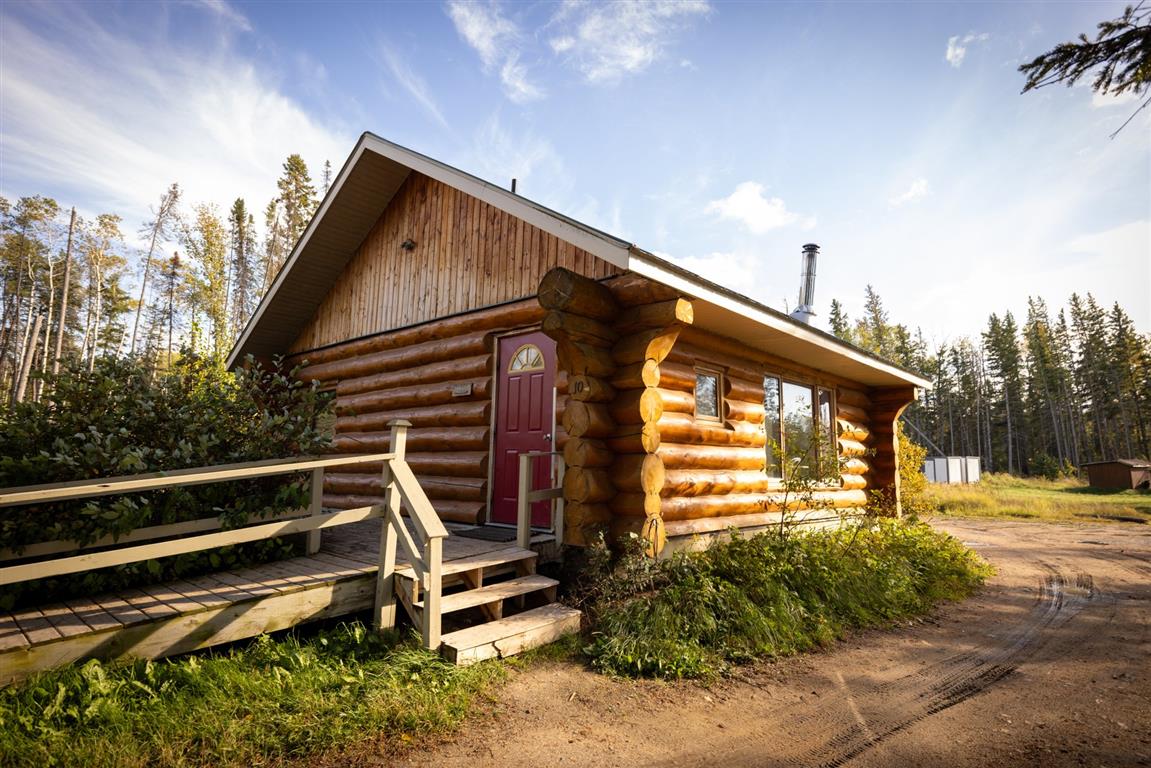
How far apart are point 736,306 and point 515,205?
3103 millimetres

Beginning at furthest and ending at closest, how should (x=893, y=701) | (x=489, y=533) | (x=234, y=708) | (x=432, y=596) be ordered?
(x=489, y=533), (x=432, y=596), (x=893, y=701), (x=234, y=708)

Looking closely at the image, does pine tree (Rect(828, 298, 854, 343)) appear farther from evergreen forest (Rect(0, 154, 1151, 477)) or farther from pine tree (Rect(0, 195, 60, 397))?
pine tree (Rect(0, 195, 60, 397))

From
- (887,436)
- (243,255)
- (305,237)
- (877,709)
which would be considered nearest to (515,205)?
(305,237)

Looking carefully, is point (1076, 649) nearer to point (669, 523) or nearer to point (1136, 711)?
point (1136, 711)

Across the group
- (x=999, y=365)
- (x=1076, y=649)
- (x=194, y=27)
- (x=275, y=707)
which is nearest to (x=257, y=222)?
(x=194, y=27)

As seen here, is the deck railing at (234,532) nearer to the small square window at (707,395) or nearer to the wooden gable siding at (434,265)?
the wooden gable siding at (434,265)

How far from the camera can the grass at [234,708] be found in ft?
9.61

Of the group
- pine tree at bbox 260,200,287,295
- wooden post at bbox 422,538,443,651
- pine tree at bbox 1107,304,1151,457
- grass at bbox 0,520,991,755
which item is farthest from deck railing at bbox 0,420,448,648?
pine tree at bbox 1107,304,1151,457

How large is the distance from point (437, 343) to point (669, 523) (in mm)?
4830

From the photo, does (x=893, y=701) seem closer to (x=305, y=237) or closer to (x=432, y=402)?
(x=432, y=402)

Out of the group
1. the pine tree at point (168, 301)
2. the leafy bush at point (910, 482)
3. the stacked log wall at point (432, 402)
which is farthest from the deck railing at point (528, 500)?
the pine tree at point (168, 301)

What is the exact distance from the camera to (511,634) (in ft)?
14.8

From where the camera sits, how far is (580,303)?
574 cm

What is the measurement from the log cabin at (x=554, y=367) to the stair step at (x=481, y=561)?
61 cm
